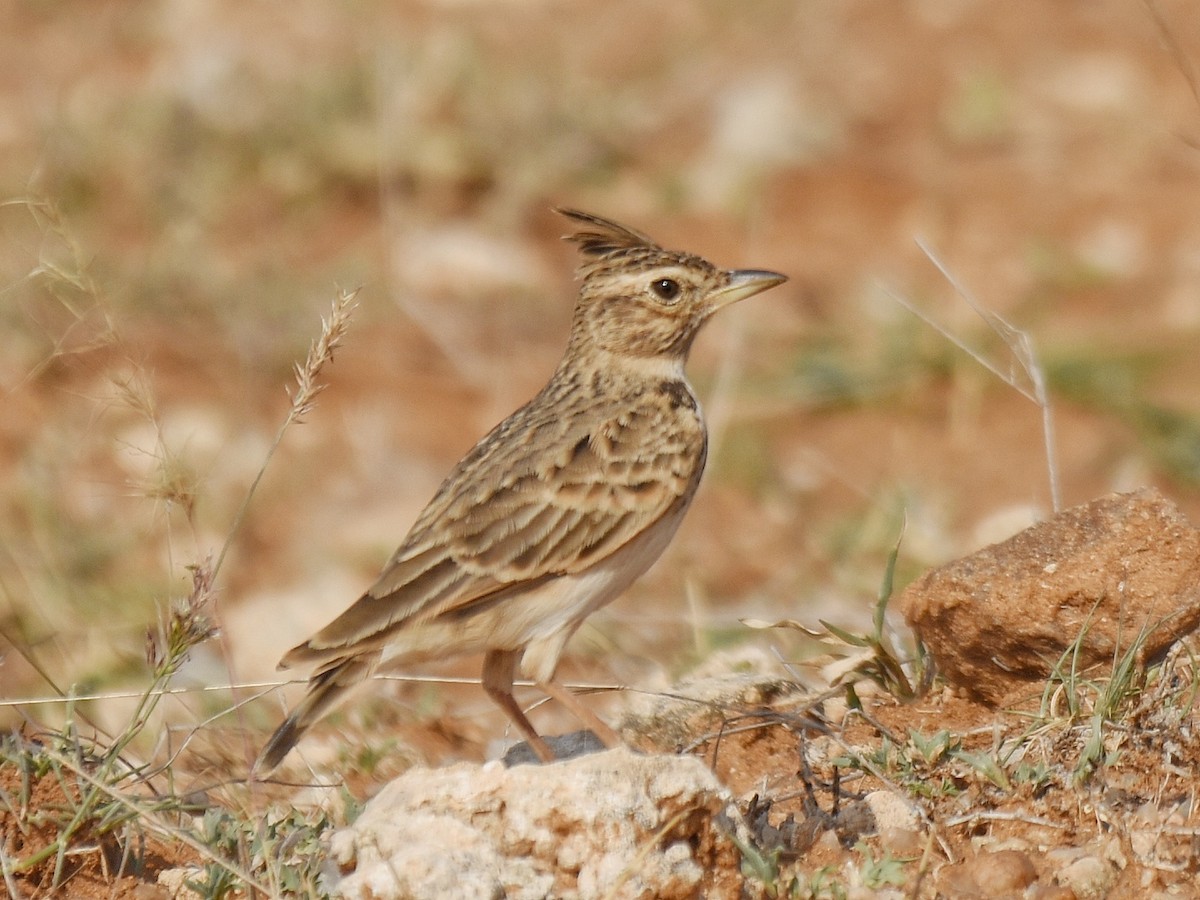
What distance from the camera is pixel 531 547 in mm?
4422

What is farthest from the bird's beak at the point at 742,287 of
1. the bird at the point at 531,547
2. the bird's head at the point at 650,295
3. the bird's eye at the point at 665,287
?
the bird at the point at 531,547

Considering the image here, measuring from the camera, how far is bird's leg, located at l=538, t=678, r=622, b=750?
4206 millimetres

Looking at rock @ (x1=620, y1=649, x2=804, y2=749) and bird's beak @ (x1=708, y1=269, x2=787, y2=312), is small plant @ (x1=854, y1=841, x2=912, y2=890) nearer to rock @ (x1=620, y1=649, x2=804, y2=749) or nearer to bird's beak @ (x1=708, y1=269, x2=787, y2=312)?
rock @ (x1=620, y1=649, x2=804, y2=749)

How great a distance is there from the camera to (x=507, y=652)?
4.60 metres

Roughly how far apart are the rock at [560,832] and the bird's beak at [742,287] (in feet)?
6.84

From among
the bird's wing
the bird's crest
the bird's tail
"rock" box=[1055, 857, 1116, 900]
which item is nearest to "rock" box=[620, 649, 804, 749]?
the bird's wing

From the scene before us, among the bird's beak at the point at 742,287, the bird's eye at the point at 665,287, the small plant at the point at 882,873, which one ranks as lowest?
the small plant at the point at 882,873

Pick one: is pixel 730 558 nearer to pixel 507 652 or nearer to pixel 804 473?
pixel 804 473

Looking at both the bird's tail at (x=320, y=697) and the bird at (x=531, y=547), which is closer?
the bird's tail at (x=320, y=697)

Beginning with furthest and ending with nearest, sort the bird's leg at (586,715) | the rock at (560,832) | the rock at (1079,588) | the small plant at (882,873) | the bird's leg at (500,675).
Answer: the bird's leg at (500,675)
the bird's leg at (586,715)
the rock at (1079,588)
the small plant at (882,873)
the rock at (560,832)

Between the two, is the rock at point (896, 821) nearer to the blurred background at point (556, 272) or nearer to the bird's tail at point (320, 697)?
the bird's tail at point (320, 697)

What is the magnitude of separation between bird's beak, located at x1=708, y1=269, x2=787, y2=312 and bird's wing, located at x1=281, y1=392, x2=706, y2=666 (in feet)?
1.83

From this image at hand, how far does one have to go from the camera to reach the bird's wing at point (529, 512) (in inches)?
169

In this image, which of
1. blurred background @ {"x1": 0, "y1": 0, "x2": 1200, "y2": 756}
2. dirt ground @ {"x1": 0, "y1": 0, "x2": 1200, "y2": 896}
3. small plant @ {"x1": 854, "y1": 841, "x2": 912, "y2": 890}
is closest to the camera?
small plant @ {"x1": 854, "y1": 841, "x2": 912, "y2": 890}
